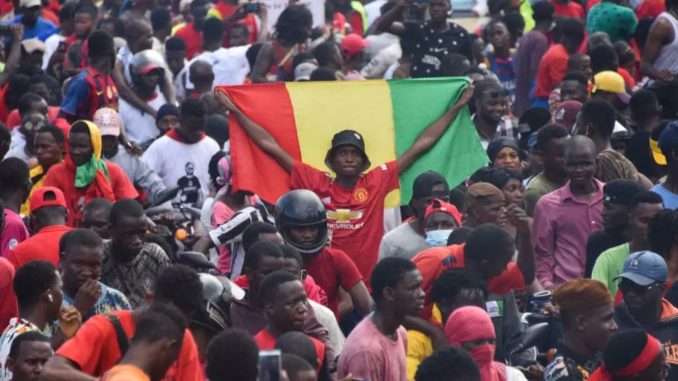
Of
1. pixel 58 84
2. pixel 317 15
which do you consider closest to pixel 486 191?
pixel 58 84

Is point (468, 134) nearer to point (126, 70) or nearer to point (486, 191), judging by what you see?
point (486, 191)

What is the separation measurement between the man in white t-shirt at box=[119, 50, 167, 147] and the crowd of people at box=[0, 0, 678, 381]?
0.02 m

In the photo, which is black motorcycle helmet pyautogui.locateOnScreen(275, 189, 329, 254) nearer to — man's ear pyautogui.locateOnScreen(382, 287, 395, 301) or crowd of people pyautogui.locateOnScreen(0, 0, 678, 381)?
crowd of people pyautogui.locateOnScreen(0, 0, 678, 381)

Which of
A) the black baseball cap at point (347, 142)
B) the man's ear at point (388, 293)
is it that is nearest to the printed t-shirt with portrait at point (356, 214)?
the black baseball cap at point (347, 142)

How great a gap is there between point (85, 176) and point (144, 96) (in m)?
4.93

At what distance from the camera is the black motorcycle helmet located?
12406 mm

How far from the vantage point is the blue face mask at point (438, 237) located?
42.7ft

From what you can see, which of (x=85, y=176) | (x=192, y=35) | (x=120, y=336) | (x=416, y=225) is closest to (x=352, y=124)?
(x=416, y=225)

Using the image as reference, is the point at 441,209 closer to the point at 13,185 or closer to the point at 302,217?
the point at 302,217

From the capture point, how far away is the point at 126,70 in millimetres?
20078

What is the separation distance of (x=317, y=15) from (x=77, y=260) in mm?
11704

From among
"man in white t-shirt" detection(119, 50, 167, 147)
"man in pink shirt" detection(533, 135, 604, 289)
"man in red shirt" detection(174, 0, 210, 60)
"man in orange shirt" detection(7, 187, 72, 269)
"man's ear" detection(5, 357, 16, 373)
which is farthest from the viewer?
"man in red shirt" detection(174, 0, 210, 60)

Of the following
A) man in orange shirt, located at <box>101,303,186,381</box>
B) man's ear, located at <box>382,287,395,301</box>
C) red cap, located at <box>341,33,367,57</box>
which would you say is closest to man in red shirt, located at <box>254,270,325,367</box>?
man's ear, located at <box>382,287,395,301</box>

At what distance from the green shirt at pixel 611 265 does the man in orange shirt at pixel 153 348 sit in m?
4.08
